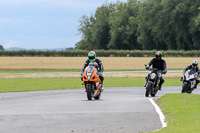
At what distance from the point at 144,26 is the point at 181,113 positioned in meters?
102

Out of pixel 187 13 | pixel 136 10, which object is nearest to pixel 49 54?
pixel 187 13

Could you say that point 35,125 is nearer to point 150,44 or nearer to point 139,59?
point 139,59

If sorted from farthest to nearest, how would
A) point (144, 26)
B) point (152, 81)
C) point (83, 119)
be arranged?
point (144, 26) → point (152, 81) → point (83, 119)

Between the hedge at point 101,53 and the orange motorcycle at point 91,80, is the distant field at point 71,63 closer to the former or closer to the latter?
the hedge at point 101,53

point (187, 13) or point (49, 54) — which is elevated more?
point (187, 13)

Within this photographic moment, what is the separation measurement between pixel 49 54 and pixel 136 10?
53.1 metres

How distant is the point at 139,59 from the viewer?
245 ft

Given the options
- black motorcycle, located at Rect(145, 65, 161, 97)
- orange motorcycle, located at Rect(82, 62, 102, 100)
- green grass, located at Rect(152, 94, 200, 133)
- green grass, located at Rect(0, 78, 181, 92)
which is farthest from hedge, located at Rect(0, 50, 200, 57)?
green grass, located at Rect(152, 94, 200, 133)

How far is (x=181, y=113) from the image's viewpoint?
1192 cm

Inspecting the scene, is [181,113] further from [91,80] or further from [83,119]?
[91,80]

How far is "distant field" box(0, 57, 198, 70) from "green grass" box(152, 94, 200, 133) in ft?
171

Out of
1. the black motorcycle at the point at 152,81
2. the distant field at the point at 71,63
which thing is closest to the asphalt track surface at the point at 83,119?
the black motorcycle at the point at 152,81

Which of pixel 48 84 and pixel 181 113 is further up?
pixel 181 113

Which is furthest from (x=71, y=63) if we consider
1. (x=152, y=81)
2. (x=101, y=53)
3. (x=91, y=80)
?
(x=91, y=80)
